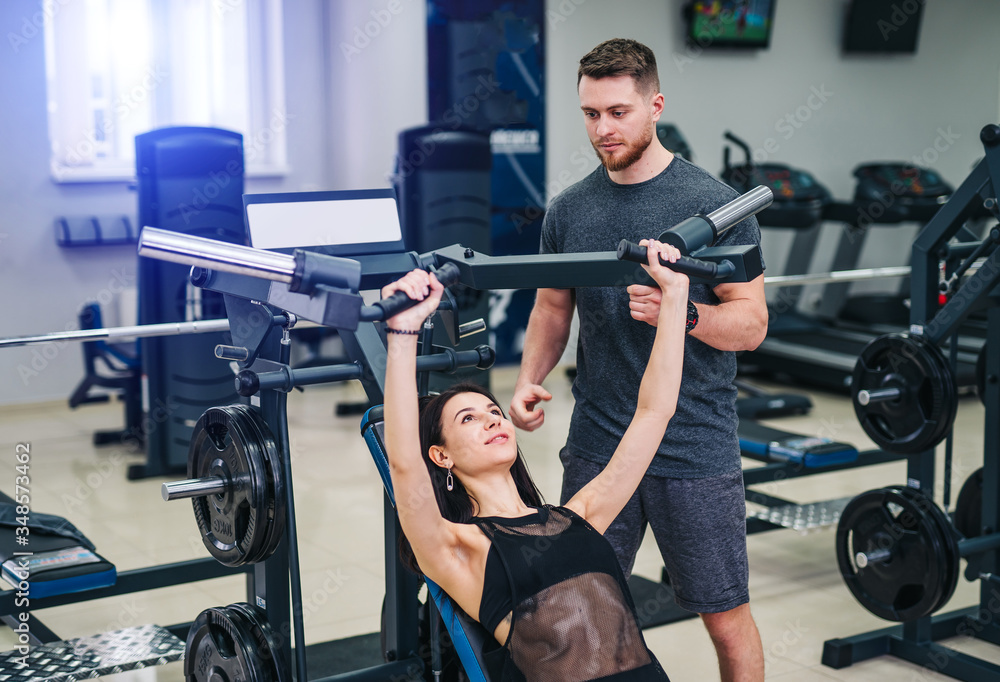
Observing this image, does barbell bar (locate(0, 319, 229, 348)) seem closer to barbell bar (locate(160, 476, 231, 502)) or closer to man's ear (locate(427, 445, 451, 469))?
barbell bar (locate(160, 476, 231, 502))

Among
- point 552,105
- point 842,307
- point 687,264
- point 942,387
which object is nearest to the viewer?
point 687,264

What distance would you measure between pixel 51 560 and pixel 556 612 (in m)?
1.49

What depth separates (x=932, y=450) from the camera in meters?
2.91

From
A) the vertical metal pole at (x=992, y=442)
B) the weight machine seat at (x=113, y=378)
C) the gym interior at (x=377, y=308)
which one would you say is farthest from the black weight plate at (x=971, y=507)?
the weight machine seat at (x=113, y=378)

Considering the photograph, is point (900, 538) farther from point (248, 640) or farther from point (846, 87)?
point (846, 87)

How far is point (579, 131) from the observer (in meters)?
7.02

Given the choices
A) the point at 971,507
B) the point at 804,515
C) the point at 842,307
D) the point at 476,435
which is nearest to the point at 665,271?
the point at 476,435

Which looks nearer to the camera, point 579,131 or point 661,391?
point 661,391

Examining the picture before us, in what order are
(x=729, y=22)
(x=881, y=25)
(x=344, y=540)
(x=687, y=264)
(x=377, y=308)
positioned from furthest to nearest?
(x=881, y=25), (x=729, y=22), (x=344, y=540), (x=687, y=264), (x=377, y=308)

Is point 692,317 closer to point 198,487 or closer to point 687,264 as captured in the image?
point 687,264

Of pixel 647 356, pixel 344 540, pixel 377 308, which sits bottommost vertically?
pixel 344 540

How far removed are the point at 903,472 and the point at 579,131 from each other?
3.28 m

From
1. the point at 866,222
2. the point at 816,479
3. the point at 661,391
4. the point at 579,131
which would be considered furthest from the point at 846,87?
the point at 661,391

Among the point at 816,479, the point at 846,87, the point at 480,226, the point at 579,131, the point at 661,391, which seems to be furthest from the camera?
the point at 846,87
